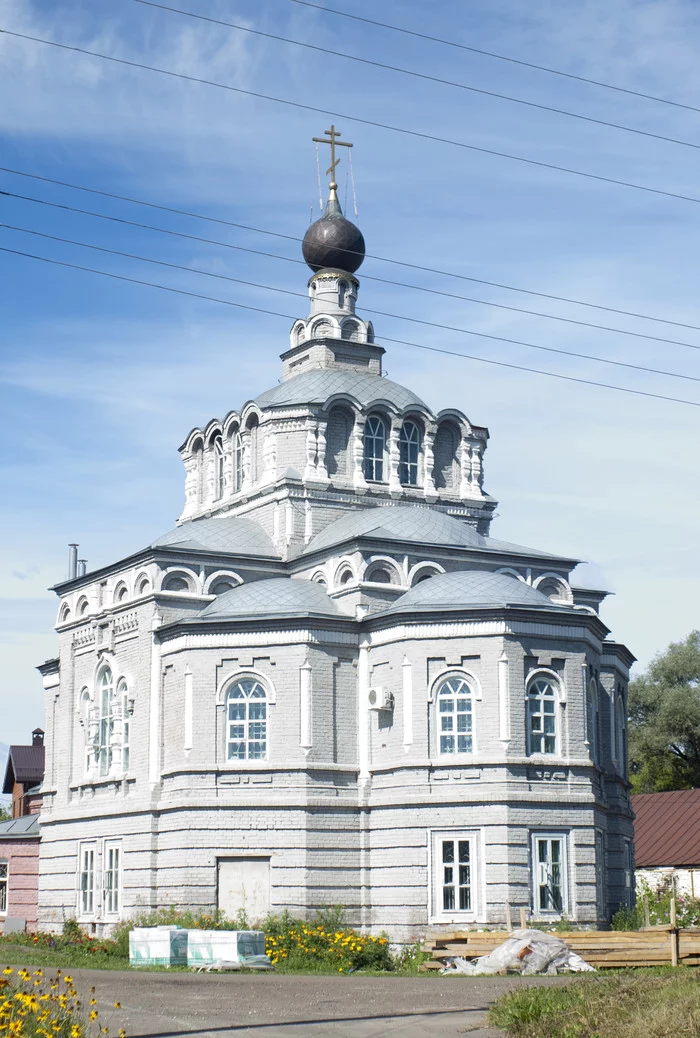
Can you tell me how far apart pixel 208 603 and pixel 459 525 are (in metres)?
6.09

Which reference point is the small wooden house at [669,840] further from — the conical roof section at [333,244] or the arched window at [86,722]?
the conical roof section at [333,244]

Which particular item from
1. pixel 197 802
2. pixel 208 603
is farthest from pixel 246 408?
pixel 197 802

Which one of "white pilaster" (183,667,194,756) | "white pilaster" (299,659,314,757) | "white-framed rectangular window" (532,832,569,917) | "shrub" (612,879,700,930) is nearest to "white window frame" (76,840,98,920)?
"white pilaster" (183,667,194,756)

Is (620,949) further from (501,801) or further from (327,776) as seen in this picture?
(327,776)

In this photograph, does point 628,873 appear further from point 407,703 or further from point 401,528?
point 401,528

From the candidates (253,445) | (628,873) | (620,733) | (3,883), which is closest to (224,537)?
(253,445)

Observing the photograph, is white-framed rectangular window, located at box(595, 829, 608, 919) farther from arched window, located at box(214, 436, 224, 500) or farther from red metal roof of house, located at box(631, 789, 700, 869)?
arched window, located at box(214, 436, 224, 500)

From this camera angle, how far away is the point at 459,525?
34.4 m

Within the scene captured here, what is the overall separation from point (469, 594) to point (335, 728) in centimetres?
381

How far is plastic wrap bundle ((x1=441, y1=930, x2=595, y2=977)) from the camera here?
22594 millimetres

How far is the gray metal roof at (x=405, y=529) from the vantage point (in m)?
32.5

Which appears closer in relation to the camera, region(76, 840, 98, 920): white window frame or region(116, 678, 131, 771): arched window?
region(116, 678, 131, 771): arched window

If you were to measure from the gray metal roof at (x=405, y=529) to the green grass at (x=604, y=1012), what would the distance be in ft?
53.4

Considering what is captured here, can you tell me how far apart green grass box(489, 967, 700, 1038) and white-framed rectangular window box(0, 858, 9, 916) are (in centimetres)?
2735
